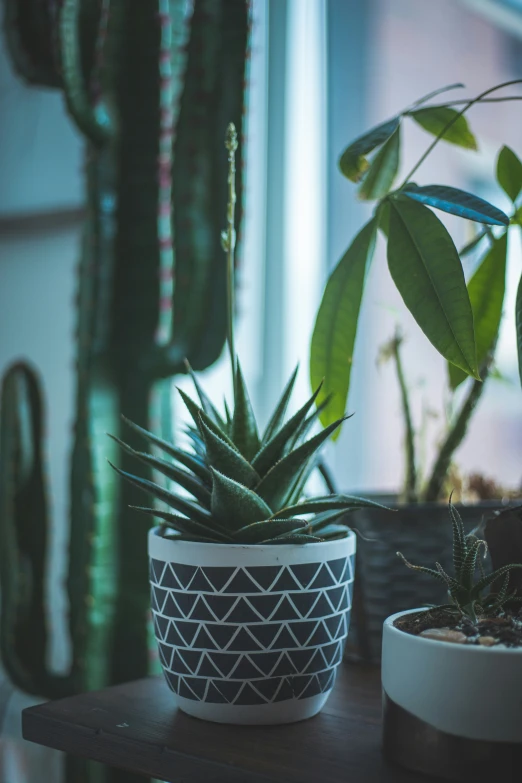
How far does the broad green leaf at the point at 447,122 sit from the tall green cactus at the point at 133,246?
0.30 meters

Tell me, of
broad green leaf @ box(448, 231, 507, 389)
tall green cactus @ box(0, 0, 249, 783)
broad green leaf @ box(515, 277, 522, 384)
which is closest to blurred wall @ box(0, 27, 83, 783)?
tall green cactus @ box(0, 0, 249, 783)

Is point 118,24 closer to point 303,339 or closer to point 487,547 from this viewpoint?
point 303,339

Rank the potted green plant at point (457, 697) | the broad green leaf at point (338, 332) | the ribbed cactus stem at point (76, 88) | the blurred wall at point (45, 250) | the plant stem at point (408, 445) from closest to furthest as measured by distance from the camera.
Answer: the potted green plant at point (457, 697) → the broad green leaf at point (338, 332) → the plant stem at point (408, 445) → the ribbed cactus stem at point (76, 88) → the blurred wall at point (45, 250)

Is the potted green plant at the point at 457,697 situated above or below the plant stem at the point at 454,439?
below

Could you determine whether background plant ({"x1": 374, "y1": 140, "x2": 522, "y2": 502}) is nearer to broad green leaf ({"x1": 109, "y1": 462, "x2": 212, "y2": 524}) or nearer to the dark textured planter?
the dark textured planter

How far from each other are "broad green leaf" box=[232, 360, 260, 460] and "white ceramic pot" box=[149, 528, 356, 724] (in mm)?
95

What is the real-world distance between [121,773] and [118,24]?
94 cm

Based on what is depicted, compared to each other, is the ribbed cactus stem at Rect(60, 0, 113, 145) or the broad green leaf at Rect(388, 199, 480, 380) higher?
the ribbed cactus stem at Rect(60, 0, 113, 145)

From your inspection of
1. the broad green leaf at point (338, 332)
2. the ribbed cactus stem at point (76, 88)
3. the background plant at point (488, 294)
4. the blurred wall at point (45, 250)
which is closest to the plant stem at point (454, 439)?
the background plant at point (488, 294)

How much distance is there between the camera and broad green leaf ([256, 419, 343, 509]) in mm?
567

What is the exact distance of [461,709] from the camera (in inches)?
17.5

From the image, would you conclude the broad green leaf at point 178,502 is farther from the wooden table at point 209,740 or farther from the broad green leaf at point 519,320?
the broad green leaf at point 519,320

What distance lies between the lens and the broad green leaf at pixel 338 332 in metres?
0.68

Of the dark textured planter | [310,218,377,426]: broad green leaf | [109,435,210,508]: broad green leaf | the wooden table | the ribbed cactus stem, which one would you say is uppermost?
the ribbed cactus stem
